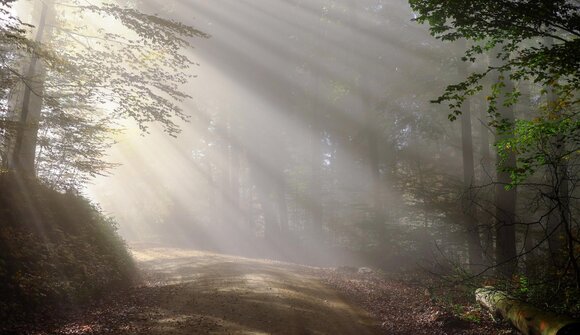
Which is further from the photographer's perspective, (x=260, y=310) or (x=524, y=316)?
(x=260, y=310)

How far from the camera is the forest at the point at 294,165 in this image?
8.07 m

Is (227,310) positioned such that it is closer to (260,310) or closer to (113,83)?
(260,310)

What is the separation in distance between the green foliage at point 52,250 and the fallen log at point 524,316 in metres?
9.57

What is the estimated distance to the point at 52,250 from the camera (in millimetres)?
9891

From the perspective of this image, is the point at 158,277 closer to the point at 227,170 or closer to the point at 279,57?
the point at 279,57

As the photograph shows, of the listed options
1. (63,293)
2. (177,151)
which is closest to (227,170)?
(177,151)

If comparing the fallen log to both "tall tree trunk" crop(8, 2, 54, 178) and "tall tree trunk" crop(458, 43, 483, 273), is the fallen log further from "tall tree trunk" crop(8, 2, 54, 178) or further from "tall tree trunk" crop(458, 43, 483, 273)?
"tall tree trunk" crop(8, 2, 54, 178)

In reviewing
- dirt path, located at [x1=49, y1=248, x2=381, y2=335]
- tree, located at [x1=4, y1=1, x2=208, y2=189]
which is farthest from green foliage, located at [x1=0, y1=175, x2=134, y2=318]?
tree, located at [x1=4, y1=1, x2=208, y2=189]

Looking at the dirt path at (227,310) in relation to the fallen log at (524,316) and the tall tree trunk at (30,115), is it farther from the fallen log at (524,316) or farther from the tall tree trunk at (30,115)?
the tall tree trunk at (30,115)

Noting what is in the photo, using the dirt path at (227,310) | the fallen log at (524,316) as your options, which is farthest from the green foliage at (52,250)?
the fallen log at (524,316)

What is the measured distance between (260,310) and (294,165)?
27868mm

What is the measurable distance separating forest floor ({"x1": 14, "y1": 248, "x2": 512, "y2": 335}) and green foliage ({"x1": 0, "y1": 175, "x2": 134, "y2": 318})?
2.18ft

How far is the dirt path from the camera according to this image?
809 centimetres

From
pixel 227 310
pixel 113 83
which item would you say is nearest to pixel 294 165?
pixel 113 83
